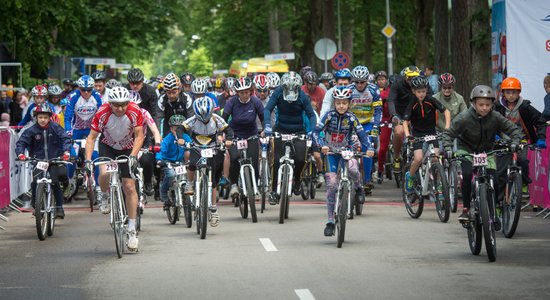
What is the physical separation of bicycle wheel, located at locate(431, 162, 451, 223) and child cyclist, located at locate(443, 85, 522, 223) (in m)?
3.17

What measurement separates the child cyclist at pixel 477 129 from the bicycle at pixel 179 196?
13.7 feet

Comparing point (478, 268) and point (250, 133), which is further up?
point (250, 133)

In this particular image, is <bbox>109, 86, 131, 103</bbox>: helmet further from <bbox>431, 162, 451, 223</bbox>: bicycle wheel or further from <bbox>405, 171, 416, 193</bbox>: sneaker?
<bbox>405, 171, 416, 193</bbox>: sneaker

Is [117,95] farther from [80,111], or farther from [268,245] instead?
[80,111]

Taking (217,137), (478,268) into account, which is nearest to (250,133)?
(217,137)

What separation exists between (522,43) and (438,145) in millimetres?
5297

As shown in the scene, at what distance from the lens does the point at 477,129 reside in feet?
45.5

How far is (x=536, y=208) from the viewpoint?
19.2 meters

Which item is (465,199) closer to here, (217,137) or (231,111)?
(217,137)

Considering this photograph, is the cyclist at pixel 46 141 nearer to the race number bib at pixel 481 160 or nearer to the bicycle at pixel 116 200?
the bicycle at pixel 116 200

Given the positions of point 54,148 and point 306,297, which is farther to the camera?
point 54,148

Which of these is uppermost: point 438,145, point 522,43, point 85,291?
point 522,43

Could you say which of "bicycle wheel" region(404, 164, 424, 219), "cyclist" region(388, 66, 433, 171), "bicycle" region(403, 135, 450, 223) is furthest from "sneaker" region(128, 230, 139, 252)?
"cyclist" region(388, 66, 433, 171)

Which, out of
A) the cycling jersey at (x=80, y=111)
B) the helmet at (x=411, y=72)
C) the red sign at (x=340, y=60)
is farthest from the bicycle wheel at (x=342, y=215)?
the red sign at (x=340, y=60)
